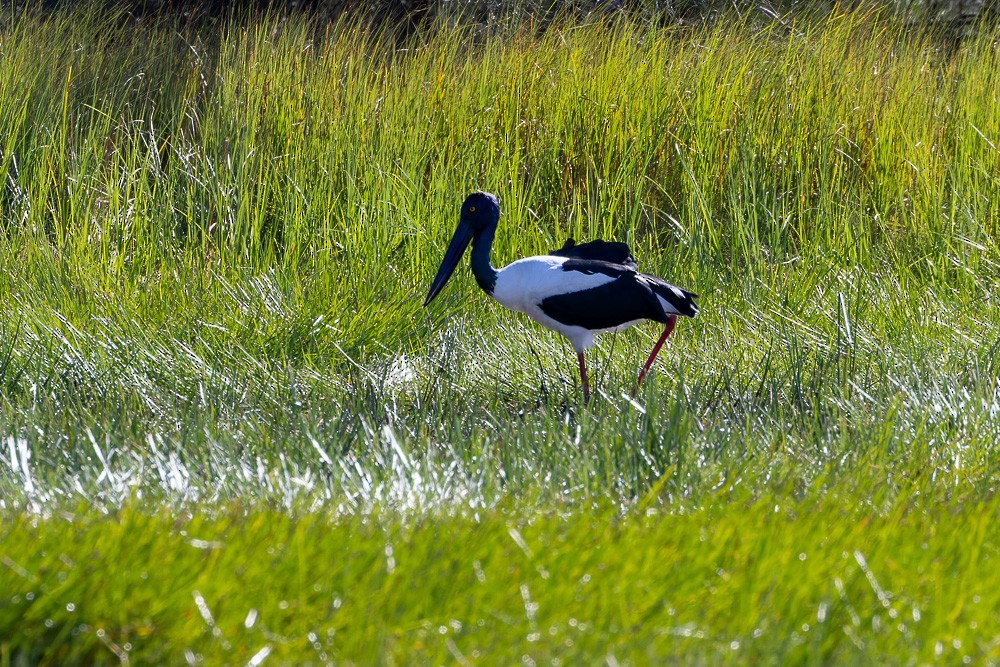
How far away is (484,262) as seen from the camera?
5094 mm

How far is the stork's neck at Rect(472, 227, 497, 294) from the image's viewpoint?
503 centimetres

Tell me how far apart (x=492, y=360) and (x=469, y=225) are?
23.0 inches

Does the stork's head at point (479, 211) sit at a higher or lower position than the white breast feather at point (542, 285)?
higher

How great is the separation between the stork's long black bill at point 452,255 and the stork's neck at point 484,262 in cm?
5

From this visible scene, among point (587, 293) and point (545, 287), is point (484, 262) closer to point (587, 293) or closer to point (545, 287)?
point (545, 287)

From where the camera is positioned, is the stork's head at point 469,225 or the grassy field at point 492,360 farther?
the stork's head at point 469,225

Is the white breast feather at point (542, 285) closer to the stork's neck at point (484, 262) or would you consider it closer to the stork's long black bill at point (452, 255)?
the stork's neck at point (484, 262)

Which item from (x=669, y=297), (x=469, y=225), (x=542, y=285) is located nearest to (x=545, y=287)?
(x=542, y=285)

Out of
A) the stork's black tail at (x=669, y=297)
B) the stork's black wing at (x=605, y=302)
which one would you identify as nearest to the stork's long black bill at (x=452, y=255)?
the stork's black wing at (x=605, y=302)

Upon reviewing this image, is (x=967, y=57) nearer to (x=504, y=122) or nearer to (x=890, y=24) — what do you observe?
(x=890, y=24)

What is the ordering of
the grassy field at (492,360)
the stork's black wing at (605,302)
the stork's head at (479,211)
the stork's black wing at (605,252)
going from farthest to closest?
the stork's head at (479,211), the stork's black wing at (605,252), the stork's black wing at (605,302), the grassy field at (492,360)

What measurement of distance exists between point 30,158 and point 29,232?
2.52ft

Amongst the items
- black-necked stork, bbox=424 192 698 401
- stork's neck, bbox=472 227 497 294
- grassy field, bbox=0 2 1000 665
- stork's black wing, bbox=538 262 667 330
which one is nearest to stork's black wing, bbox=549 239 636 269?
black-necked stork, bbox=424 192 698 401

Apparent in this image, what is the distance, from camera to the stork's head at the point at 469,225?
517 centimetres
